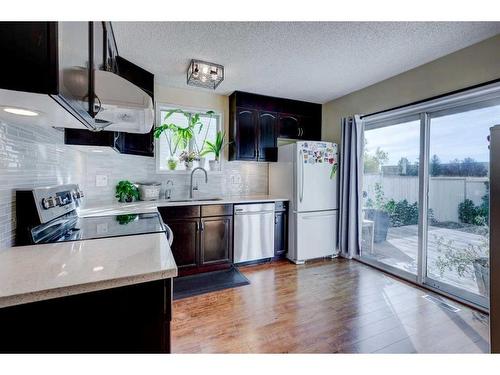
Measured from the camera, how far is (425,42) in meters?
2.06

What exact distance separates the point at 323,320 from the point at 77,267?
1.82m

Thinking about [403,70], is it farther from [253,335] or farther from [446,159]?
[253,335]

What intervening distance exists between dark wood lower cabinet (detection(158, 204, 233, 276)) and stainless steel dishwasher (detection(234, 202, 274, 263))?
0.32 ft

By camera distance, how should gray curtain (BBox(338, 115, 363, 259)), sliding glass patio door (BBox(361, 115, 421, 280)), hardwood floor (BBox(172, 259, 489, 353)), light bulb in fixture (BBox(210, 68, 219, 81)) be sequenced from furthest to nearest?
gray curtain (BBox(338, 115, 363, 259)) < sliding glass patio door (BBox(361, 115, 421, 280)) < light bulb in fixture (BBox(210, 68, 219, 81)) < hardwood floor (BBox(172, 259, 489, 353))

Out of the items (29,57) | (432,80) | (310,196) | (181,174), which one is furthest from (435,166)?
(29,57)

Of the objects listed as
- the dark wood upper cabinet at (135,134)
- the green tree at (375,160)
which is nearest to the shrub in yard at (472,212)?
the green tree at (375,160)

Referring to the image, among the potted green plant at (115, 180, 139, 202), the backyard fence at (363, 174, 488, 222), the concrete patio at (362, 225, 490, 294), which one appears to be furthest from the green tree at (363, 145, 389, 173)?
the potted green plant at (115, 180, 139, 202)

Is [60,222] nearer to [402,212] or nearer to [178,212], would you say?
[178,212]

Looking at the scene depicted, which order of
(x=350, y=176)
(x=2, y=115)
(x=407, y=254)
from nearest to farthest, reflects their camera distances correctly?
1. (x=2, y=115)
2. (x=407, y=254)
3. (x=350, y=176)

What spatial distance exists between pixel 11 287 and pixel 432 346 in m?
2.34

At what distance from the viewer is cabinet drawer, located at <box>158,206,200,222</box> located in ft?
8.52

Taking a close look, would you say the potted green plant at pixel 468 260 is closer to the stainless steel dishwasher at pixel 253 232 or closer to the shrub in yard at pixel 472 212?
the shrub in yard at pixel 472 212

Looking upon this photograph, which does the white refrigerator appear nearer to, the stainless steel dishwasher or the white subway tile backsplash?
the stainless steel dishwasher
